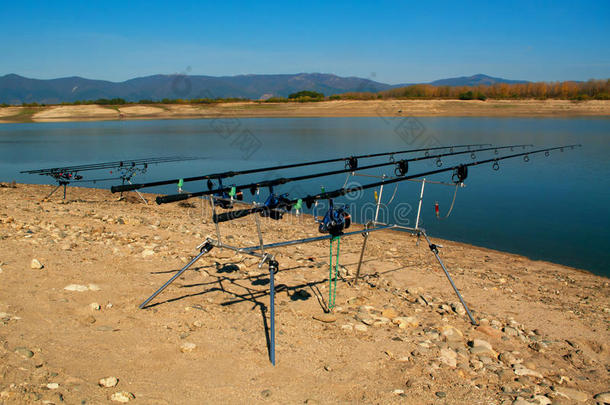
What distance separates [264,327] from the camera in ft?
15.6

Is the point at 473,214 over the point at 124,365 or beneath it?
beneath

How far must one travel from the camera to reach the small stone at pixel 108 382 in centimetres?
338

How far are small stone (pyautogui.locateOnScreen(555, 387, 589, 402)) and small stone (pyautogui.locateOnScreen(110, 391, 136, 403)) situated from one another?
12.3 ft

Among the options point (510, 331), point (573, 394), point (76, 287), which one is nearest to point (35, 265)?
point (76, 287)

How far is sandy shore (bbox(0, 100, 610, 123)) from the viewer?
63094 mm

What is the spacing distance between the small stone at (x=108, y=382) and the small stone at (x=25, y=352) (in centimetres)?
71

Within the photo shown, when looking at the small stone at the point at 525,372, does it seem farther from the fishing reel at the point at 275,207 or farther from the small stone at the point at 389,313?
the fishing reel at the point at 275,207

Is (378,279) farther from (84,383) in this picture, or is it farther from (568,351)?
(84,383)

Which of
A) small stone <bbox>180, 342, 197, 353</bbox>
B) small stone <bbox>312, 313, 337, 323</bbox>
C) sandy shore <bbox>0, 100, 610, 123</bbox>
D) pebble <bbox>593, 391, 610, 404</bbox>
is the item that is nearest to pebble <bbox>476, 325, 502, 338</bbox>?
pebble <bbox>593, 391, 610, 404</bbox>

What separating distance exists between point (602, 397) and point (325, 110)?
2825 inches

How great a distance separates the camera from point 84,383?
338 cm

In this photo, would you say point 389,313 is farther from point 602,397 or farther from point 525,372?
point 602,397

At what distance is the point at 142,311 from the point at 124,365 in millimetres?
1115

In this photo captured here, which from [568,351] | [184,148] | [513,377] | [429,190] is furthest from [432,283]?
[184,148]
